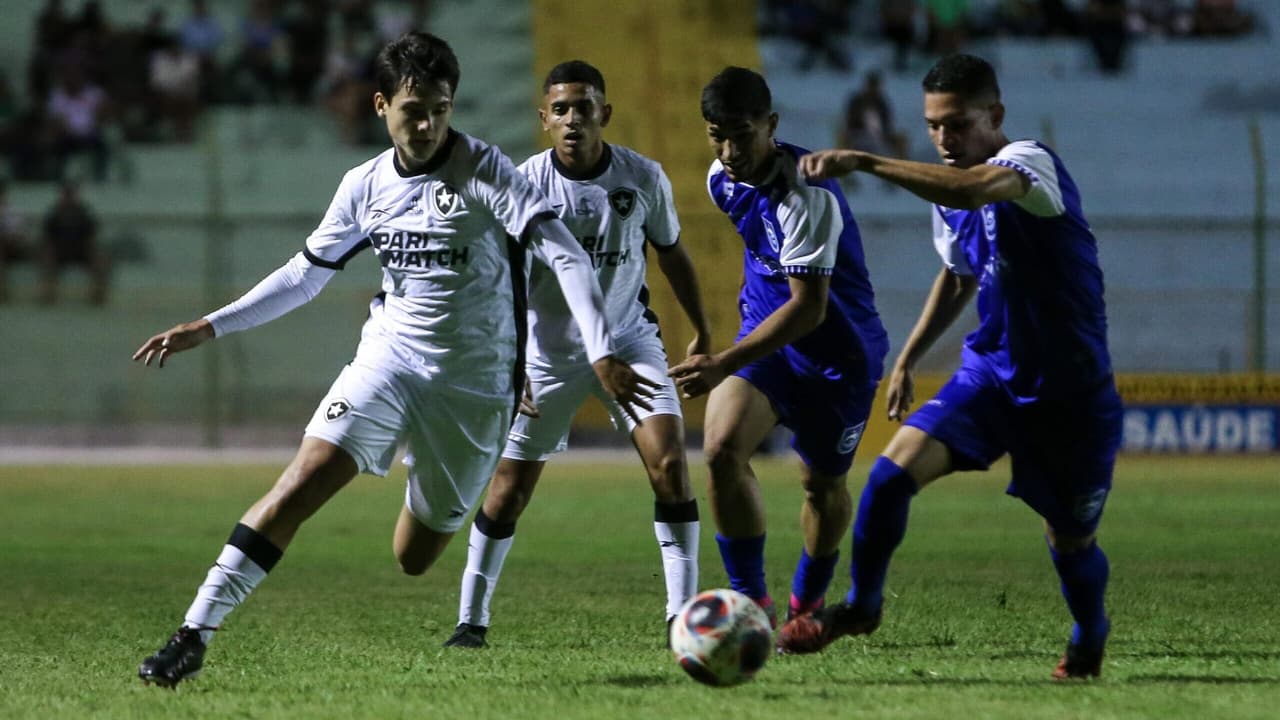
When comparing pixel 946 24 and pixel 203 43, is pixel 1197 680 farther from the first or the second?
pixel 203 43

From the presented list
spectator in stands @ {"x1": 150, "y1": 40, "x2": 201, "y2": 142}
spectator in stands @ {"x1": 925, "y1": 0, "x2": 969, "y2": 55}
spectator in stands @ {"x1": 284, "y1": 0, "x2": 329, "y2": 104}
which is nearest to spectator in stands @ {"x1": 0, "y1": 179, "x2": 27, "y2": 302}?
spectator in stands @ {"x1": 150, "y1": 40, "x2": 201, "y2": 142}

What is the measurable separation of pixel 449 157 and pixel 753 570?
231 cm

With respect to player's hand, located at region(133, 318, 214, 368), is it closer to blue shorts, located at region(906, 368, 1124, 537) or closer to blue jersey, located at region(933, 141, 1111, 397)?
blue shorts, located at region(906, 368, 1124, 537)

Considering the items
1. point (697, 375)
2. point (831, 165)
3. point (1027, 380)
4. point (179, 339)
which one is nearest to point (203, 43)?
point (179, 339)

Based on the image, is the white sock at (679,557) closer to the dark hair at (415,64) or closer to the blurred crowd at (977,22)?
the dark hair at (415,64)

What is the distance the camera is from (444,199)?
20.2 feet

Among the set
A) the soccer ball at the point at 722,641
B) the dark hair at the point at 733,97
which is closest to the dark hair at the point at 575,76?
the dark hair at the point at 733,97

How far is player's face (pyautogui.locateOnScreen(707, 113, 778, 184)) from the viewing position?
6840 mm

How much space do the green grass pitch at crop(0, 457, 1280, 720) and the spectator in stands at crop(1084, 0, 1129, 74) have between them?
13842 mm

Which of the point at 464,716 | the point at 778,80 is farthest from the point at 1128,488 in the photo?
the point at 778,80

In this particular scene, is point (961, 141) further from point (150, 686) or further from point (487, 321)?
point (150, 686)

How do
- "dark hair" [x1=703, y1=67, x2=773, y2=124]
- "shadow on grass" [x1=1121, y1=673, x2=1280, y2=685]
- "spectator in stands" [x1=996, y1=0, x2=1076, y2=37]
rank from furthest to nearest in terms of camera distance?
"spectator in stands" [x1=996, y1=0, x2=1076, y2=37] < "dark hair" [x1=703, y1=67, x2=773, y2=124] < "shadow on grass" [x1=1121, y1=673, x2=1280, y2=685]

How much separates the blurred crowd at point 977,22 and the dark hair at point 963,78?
21.4 metres

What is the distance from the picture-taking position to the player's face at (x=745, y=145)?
6840 millimetres
